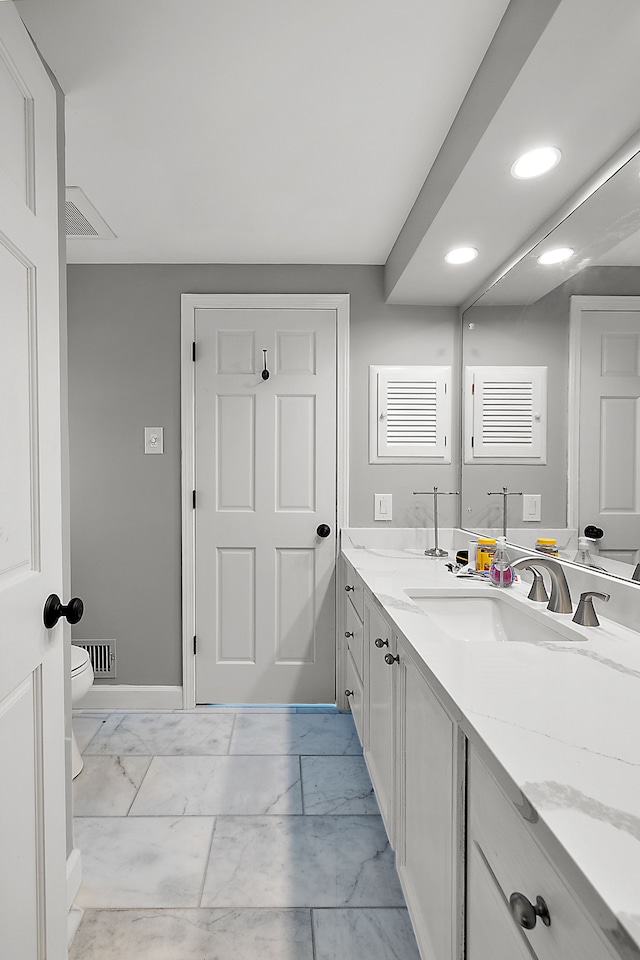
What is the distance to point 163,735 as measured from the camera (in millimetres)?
2691

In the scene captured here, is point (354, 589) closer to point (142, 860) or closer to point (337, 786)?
point (337, 786)

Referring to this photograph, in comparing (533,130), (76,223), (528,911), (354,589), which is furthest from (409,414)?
(528,911)

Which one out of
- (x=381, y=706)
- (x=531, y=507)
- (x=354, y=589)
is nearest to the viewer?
(x=381, y=706)

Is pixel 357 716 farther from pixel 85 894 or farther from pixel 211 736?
pixel 85 894

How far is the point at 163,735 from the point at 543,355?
7.68 ft

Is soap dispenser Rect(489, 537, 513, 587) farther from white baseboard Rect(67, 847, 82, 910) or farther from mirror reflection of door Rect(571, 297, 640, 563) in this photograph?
white baseboard Rect(67, 847, 82, 910)

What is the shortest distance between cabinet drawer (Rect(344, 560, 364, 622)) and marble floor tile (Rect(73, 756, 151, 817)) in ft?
3.64

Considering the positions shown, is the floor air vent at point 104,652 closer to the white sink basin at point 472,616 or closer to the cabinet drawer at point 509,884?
the white sink basin at point 472,616

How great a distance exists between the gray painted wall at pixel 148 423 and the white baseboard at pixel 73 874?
4.22 feet

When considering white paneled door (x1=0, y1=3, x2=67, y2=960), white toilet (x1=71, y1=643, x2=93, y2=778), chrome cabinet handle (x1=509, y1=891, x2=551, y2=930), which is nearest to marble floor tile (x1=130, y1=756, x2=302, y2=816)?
white toilet (x1=71, y1=643, x2=93, y2=778)

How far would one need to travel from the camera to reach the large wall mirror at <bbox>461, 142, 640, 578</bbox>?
1.53 metres

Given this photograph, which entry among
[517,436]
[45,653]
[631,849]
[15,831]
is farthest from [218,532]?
[631,849]

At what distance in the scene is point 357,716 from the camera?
8.05 feet

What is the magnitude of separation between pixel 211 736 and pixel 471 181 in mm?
2495
